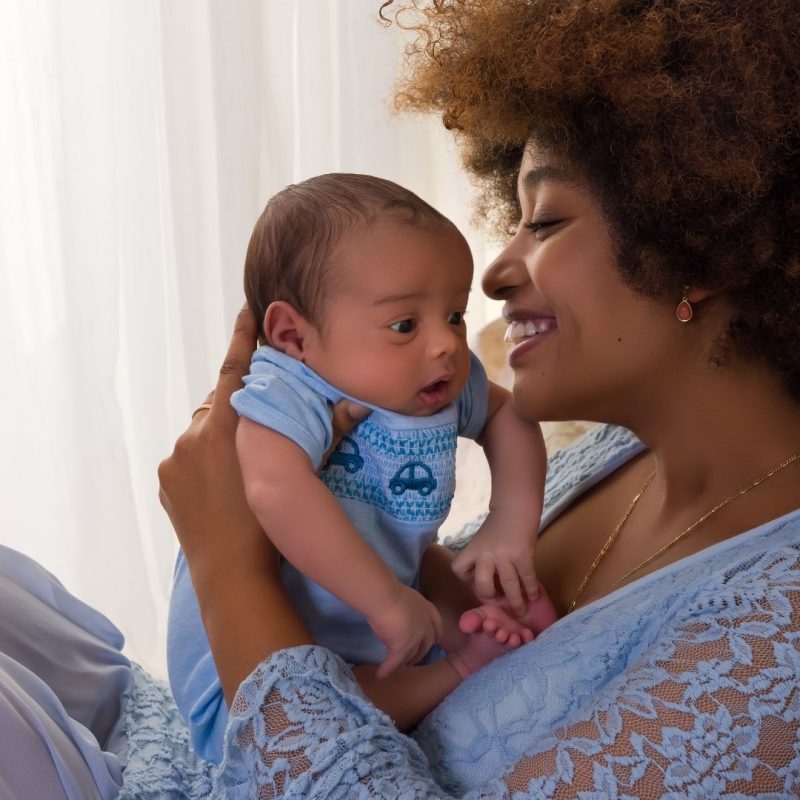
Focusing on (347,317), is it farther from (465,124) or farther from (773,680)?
(773,680)

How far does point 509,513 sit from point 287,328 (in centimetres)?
39

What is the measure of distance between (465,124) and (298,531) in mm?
719

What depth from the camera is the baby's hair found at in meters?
1.38

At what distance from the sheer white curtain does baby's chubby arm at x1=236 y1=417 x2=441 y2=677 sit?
164cm

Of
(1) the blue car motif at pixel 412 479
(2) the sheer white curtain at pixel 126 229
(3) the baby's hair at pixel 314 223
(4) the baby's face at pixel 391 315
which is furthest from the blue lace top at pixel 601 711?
(2) the sheer white curtain at pixel 126 229

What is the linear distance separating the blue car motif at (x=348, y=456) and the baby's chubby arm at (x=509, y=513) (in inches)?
7.3

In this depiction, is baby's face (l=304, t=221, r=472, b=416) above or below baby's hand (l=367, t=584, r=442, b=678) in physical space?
above

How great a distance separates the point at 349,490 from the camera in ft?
4.75

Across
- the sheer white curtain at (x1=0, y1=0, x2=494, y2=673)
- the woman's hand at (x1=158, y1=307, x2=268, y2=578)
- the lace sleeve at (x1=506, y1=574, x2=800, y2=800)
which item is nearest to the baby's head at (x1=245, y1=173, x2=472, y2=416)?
the woman's hand at (x1=158, y1=307, x2=268, y2=578)

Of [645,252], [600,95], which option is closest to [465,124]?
[600,95]

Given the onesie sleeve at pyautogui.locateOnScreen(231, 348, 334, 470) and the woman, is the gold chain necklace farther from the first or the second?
the onesie sleeve at pyautogui.locateOnScreen(231, 348, 334, 470)

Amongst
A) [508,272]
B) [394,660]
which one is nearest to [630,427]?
[508,272]

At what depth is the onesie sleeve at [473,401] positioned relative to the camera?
61.6 inches

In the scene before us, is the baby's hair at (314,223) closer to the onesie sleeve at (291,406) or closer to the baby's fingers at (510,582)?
the onesie sleeve at (291,406)
